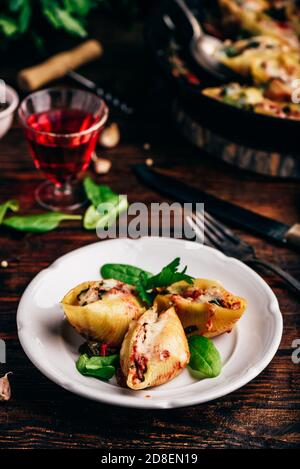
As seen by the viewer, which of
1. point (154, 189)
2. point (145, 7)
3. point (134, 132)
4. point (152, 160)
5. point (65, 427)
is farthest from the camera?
point (145, 7)

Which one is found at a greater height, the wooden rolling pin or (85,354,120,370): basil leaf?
(85,354,120,370): basil leaf

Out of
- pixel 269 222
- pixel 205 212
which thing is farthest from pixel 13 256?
pixel 269 222

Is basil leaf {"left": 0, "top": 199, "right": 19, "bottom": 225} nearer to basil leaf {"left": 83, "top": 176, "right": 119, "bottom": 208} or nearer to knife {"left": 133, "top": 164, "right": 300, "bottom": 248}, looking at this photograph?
basil leaf {"left": 83, "top": 176, "right": 119, "bottom": 208}

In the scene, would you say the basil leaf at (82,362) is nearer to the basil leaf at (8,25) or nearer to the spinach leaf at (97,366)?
the spinach leaf at (97,366)

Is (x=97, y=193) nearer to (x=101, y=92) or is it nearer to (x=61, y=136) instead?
(x=61, y=136)

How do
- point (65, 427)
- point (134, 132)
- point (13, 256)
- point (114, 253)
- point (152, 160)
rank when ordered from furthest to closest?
point (134, 132), point (152, 160), point (13, 256), point (114, 253), point (65, 427)

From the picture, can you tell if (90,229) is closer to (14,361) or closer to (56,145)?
(56,145)

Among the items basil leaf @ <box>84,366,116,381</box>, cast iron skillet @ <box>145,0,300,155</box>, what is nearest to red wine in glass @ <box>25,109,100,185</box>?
cast iron skillet @ <box>145,0,300,155</box>
